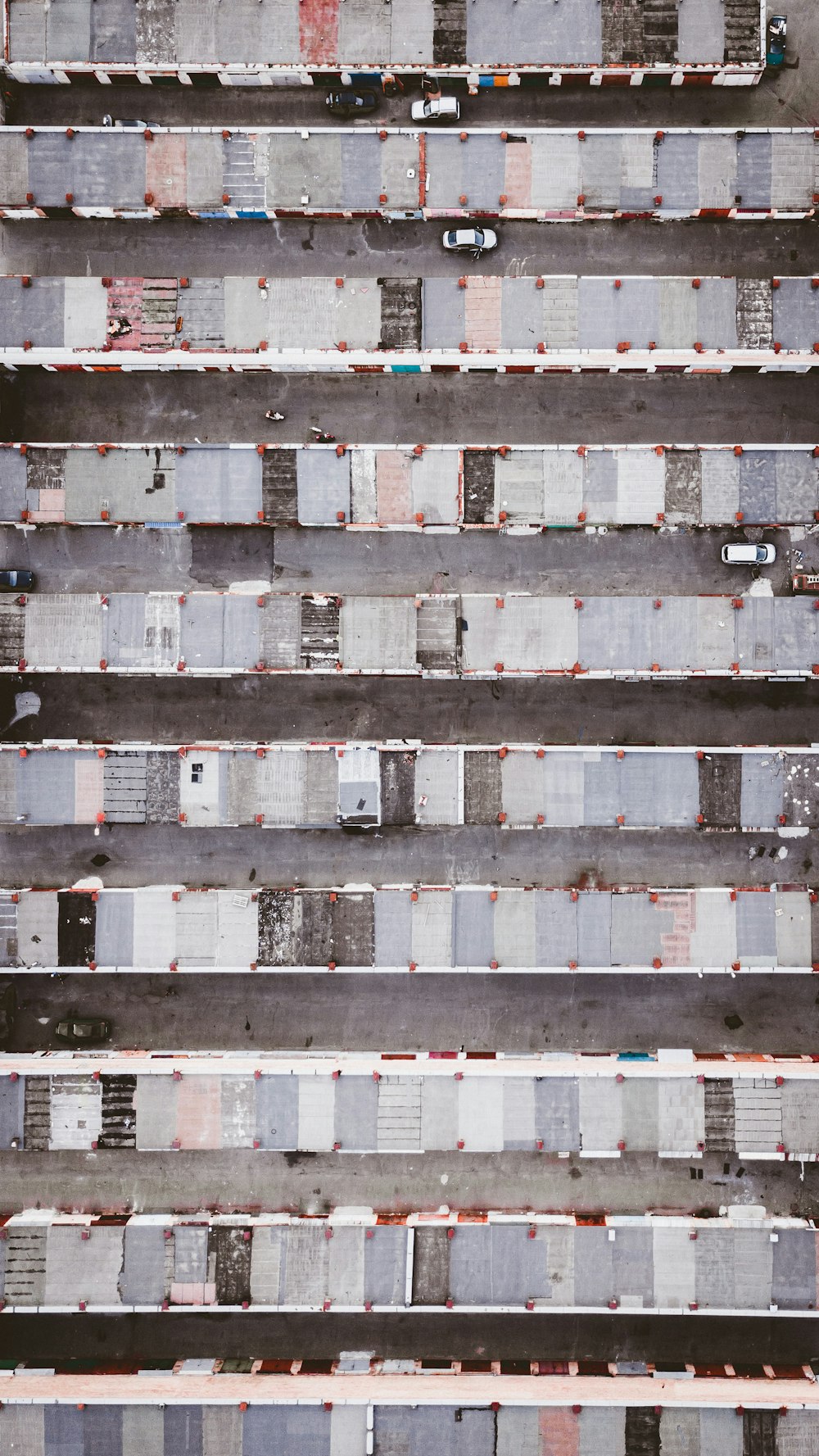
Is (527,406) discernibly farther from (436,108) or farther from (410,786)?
(410,786)

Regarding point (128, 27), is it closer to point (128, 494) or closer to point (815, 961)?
point (128, 494)

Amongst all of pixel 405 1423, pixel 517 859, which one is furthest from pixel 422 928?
pixel 405 1423

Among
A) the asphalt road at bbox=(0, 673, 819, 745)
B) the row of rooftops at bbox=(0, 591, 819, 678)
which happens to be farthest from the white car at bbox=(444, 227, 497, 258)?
the asphalt road at bbox=(0, 673, 819, 745)

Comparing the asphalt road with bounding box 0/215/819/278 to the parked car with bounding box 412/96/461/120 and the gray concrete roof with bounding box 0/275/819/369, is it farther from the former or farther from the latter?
the parked car with bounding box 412/96/461/120

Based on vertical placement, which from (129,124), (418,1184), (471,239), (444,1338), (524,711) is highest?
(129,124)

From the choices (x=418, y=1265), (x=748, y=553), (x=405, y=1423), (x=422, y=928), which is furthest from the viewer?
(x=748, y=553)

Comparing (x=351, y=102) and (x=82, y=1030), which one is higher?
(x=351, y=102)
